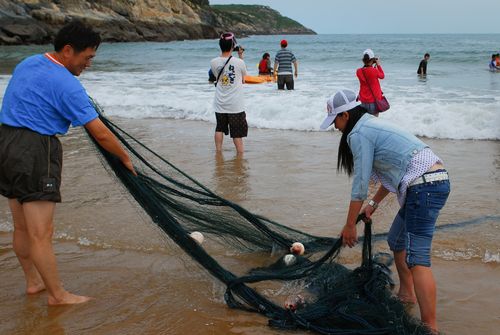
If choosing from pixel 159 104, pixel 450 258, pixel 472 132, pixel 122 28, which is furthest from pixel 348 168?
pixel 122 28

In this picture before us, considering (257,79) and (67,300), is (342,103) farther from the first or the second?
(257,79)

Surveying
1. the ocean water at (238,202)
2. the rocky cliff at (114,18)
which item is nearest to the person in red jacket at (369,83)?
the ocean water at (238,202)

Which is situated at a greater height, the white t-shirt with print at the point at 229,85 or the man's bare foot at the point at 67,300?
the white t-shirt with print at the point at 229,85

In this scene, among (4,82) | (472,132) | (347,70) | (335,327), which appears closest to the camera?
(335,327)

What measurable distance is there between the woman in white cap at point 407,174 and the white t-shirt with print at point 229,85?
16.3 ft

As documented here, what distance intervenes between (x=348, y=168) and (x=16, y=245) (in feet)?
7.59

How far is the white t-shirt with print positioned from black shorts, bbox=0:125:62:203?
4.83 meters

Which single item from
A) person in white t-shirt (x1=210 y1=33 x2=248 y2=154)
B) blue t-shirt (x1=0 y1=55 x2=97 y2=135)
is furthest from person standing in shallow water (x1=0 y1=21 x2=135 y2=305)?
person in white t-shirt (x1=210 y1=33 x2=248 y2=154)

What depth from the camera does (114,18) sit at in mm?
64562

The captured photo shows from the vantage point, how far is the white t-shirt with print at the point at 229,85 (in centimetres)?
812

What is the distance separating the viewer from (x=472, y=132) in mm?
9930

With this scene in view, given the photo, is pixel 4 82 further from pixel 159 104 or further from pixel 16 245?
pixel 16 245

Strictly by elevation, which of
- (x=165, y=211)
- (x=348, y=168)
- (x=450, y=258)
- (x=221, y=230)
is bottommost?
(x=450, y=258)

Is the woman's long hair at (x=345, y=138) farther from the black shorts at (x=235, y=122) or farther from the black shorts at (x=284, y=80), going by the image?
the black shorts at (x=284, y=80)
